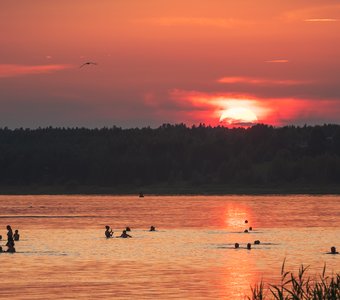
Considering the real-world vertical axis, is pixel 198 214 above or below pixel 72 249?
above

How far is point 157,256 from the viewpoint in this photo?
3115 inches

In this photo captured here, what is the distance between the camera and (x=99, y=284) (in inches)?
2400

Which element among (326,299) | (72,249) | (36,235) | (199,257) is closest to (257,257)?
(199,257)

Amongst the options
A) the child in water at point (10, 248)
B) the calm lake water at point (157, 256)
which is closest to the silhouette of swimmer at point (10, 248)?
the child in water at point (10, 248)

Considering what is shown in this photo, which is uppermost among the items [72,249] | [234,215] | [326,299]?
[234,215]

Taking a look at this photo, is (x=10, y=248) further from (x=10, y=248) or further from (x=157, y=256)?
(x=157, y=256)

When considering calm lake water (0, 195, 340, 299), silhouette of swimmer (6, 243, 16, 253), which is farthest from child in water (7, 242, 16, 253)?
calm lake water (0, 195, 340, 299)

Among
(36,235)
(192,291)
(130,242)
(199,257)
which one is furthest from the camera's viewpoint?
(36,235)

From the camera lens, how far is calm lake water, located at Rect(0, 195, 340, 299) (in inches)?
2319

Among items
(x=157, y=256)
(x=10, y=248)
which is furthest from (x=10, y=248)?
(x=157, y=256)

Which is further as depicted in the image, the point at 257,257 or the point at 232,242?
the point at 232,242

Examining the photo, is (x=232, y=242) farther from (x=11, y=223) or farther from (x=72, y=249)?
(x=11, y=223)

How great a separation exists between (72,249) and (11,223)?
4447 centimetres

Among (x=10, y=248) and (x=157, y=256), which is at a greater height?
(x=10, y=248)
